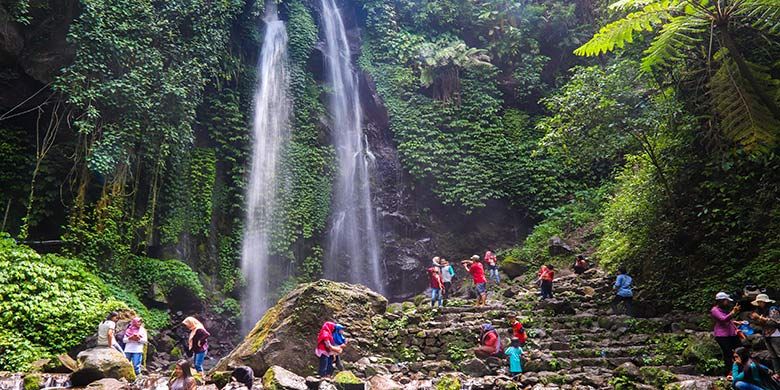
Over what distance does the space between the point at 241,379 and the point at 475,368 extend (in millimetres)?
3778

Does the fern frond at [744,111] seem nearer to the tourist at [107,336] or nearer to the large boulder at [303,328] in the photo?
the large boulder at [303,328]

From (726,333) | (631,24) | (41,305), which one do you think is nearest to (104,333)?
(41,305)

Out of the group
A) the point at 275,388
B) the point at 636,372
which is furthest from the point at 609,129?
the point at 275,388

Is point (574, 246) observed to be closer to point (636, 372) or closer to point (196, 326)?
point (636, 372)

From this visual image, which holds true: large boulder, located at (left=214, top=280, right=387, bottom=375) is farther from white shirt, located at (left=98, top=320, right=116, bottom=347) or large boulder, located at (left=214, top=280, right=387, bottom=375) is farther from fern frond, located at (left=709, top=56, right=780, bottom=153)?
fern frond, located at (left=709, top=56, right=780, bottom=153)

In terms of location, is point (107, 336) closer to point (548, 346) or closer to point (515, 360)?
point (515, 360)

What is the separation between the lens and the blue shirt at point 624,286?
958 centimetres

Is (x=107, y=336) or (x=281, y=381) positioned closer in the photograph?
(x=281, y=381)

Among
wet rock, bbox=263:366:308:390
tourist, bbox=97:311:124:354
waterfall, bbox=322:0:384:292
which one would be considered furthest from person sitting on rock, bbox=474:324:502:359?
waterfall, bbox=322:0:384:292

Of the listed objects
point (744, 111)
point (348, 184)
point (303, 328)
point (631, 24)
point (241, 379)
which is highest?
point (631, 24)

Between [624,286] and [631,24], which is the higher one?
[631,24]

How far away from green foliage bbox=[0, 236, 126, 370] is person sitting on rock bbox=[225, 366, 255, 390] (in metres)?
4.13

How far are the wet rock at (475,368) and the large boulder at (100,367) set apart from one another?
17.5 ft

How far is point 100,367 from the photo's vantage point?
7359mm
